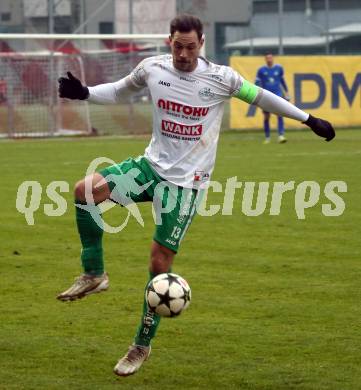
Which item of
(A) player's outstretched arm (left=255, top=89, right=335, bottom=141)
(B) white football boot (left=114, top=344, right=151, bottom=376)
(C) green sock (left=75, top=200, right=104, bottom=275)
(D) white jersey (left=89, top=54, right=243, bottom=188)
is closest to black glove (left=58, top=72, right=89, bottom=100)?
(D) white jersey (left=89, top=54, right=243, bottom=188)

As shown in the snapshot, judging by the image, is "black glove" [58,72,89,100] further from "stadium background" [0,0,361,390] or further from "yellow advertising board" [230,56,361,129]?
"yellow advertising board" [230,56,361,129]

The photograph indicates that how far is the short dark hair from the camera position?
718cm

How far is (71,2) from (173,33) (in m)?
A: 26.6

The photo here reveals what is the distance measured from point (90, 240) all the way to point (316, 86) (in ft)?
83.3

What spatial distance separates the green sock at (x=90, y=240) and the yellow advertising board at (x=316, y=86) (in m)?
24.3

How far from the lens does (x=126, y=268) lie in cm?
1113

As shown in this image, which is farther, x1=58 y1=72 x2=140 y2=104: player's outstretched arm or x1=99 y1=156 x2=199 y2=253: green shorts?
x1=58 y1=72 x2=140 y2=104: player's outstretched arm

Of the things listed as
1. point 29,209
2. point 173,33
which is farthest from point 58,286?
point 29,209

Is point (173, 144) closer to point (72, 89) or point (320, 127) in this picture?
point (72, 89)

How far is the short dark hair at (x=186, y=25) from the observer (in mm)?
7184

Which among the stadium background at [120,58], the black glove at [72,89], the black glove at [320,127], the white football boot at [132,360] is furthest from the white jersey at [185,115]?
the stadium background at [120,58]

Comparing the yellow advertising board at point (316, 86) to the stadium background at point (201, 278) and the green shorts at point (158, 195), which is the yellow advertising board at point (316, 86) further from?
the green shorts at point (158, 195)

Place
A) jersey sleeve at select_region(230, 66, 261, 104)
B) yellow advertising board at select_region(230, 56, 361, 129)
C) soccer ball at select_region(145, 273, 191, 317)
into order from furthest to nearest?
yellow advertising board at select_region(230, 56, 361, 129) < jersey sleeve at select_region(230, 66, 261, 104) < soccer ball at select_region(145, 273, 191, 317)

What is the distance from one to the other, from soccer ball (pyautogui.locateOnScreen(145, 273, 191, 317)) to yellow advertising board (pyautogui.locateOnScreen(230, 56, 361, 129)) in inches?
988
